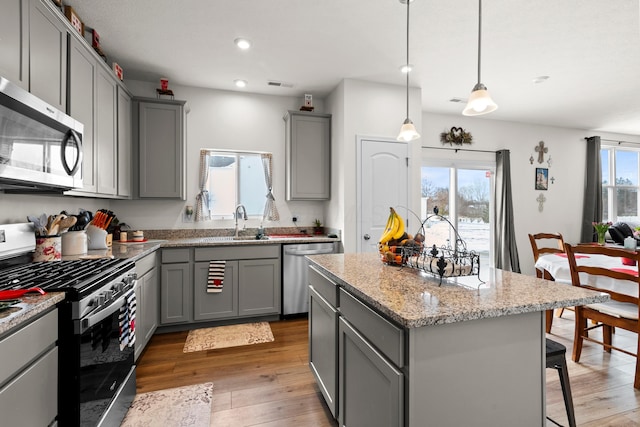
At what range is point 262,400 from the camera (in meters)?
2.02

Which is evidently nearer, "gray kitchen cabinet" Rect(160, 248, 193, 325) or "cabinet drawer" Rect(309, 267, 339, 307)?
"cabinet drawer" Rect(309, 267, 339, 307)

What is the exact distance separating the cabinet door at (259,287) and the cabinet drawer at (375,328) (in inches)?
78.7

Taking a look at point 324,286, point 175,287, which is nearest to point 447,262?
→ point 324,286

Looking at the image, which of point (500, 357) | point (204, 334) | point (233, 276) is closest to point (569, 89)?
point (500, 357)

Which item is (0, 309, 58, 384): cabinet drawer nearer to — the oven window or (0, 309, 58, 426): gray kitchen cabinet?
(0, 309, 58, 426): gray kitchen cabinet

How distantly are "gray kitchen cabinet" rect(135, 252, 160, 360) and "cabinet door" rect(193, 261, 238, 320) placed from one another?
1.22 ft

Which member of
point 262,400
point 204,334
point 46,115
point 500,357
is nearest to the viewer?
point 500,357

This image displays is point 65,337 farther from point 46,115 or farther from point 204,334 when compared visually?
point 204,334

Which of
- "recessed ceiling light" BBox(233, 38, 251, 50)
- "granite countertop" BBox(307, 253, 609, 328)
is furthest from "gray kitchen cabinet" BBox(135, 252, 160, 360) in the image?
"recessed ceiling light" BBox(233, 38, 251, 50)

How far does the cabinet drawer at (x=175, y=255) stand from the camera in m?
3.09

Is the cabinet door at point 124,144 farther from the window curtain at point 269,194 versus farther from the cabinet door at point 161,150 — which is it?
the window curtain at point 269,194

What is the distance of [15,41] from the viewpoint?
5.24 ft

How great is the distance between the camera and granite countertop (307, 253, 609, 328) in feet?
3.37

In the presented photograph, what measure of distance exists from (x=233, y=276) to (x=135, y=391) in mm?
1362
